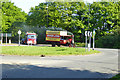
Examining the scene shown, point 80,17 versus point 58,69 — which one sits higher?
point 80,17

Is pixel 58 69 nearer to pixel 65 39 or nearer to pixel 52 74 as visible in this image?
pixel 52 74

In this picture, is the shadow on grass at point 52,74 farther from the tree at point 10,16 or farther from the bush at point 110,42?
the tree at point 10,16

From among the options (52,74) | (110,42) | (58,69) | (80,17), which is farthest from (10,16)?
(52,74)

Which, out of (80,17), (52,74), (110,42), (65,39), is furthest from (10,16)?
(52,74)

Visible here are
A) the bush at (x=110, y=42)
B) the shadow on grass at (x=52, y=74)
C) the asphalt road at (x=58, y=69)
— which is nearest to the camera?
the shadow on grass at (x=52, y=74)

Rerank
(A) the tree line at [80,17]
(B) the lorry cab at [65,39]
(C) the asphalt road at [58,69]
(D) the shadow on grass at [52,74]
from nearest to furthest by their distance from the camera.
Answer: (D) the shadow on grass at [52,74], (C) the asphalt road at [58,69], (B) the lorry cab at [65,39], (A) the tree line at [80,17]

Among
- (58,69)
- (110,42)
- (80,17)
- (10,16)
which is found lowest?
(58,69)

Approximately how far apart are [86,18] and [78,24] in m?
3.10

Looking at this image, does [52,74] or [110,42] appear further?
[110,42]

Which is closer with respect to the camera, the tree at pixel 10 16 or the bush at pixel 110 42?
the bush at pixel 110 42

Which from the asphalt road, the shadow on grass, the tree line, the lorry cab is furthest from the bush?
the shadow on grass

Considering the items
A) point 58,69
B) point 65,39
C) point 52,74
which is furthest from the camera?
point 65,39

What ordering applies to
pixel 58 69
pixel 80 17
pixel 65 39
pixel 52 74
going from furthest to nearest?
1. pixel 80 17
2. pixel 65 39
3. pixel 58 69
4. pixel 52 74

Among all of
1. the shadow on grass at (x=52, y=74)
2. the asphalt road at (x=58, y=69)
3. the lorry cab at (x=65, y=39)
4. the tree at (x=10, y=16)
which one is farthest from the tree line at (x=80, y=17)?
the shadow on grass at (x=52, y=74)
